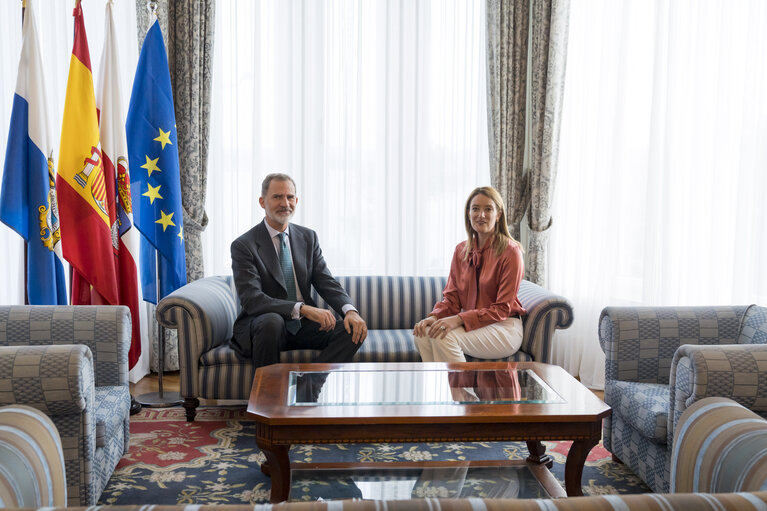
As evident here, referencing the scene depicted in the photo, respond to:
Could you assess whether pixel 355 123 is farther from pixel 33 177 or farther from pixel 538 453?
pixel 538 453

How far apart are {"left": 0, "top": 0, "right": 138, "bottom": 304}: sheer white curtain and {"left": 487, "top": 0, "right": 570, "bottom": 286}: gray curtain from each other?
2419 mm

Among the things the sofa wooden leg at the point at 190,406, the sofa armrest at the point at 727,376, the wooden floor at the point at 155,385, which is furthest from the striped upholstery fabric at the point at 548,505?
the wooden floor at the point at 155,385

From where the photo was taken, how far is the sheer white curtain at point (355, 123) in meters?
4.49

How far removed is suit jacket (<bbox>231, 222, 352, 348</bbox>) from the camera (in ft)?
11.4

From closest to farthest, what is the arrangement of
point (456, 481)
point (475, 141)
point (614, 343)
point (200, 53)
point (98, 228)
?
point (456, 481)
point (614, 343)
point (98, 228)
point (200, 53)
point (475, 141)

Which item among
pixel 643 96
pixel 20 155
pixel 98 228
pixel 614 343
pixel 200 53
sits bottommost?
pixel 614 343

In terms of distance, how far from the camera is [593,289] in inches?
175

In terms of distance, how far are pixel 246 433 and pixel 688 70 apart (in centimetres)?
320

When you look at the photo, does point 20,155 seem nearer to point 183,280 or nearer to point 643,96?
point 183,280

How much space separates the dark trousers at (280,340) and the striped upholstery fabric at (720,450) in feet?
7.09

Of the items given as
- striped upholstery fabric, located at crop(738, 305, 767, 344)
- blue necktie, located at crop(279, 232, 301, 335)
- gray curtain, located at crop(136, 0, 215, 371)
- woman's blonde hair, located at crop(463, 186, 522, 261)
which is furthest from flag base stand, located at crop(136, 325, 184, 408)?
striped upholstery fabric, located at crop(738, 305, 767, 344)

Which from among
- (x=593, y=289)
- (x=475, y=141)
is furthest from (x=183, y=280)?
(x=593, y=289)

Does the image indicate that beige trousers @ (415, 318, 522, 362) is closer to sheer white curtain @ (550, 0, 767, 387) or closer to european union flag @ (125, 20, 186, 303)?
sheer white curtain @ (550, 0, 767, 387)

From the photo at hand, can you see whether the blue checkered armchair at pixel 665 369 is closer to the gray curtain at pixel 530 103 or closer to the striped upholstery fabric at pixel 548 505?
the striped upholstery fabric at pixel 548 505
